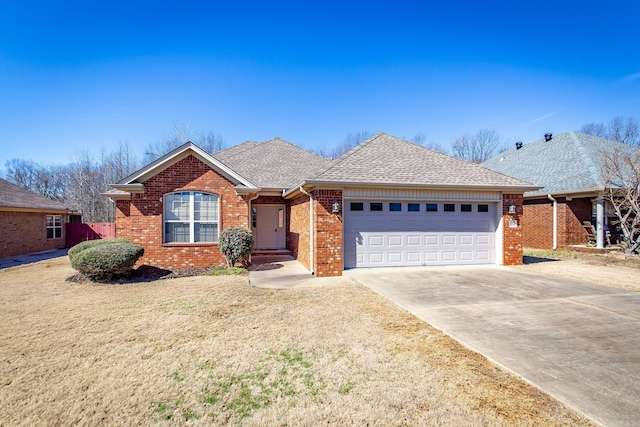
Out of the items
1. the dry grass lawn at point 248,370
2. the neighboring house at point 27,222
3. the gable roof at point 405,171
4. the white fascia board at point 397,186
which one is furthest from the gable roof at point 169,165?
the neighboring house at point 27,222

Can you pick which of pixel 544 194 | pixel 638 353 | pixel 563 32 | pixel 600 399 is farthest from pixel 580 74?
pixel 600 399

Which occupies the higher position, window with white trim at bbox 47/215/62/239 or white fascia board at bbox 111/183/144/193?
white fascia board at bbox 111/183/144/193

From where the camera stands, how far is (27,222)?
1758 cm

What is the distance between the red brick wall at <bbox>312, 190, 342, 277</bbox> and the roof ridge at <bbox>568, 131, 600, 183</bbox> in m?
13.0

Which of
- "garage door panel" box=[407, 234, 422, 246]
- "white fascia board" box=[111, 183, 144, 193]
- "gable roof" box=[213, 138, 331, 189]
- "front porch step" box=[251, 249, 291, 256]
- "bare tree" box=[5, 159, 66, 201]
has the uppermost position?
"bare tree" box=[5, 159, 66, 201]

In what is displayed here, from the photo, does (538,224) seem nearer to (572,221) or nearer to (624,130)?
(572,221)

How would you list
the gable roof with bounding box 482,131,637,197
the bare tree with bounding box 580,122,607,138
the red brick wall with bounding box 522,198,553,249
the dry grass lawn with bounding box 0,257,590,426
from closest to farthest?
1. the dry grass lawn with bounding box 0,257,590,426
2. the gable roof with bounding box 482,131,637,197
3. the red brick wall with bounding box 522,198,553,249
4. the bare tree with bounding box 580,122,607,138

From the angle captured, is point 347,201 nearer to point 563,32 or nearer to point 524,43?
point 524,43

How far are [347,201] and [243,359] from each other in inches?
260

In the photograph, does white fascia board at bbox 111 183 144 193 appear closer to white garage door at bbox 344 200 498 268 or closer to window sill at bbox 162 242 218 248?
window sill at bbox 162 242 218 248

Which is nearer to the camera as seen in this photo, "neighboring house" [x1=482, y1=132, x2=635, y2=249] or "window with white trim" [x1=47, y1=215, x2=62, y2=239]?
"neighboring house" [x1=482, y1=132, x2=635, y2=249]

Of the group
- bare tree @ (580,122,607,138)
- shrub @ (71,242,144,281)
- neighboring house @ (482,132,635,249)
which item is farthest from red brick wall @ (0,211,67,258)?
bare tree @ (580,122,607,138)

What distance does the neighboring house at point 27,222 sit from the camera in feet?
52.5

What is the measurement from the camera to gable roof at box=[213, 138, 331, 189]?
49.5 feet
